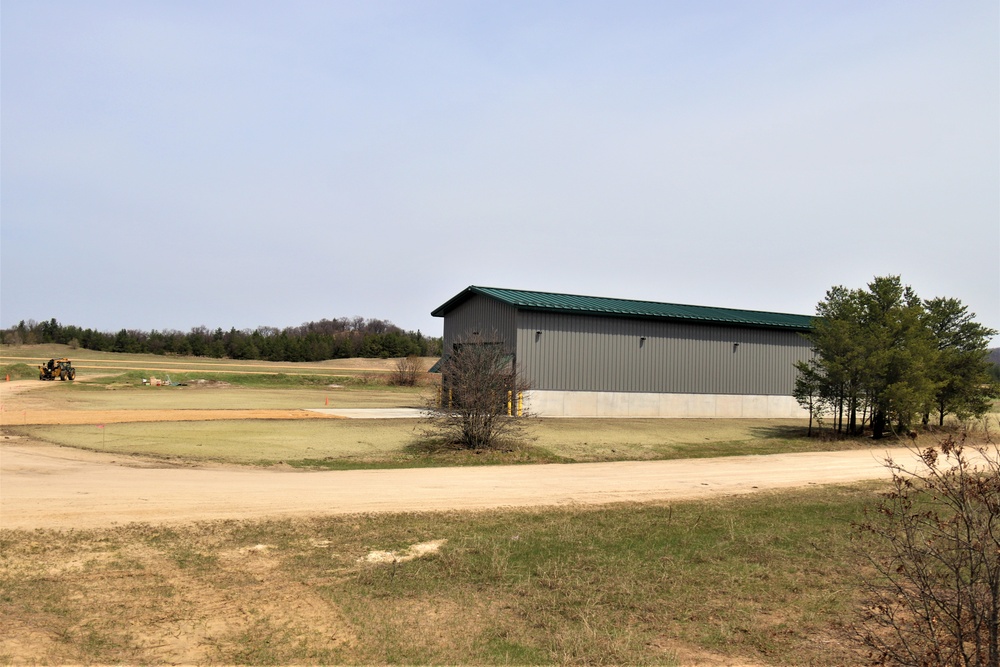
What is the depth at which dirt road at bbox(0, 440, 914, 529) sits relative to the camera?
12766 mm

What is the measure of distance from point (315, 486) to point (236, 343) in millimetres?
116127

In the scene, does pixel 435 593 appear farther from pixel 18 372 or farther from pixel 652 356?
pixel 18 372

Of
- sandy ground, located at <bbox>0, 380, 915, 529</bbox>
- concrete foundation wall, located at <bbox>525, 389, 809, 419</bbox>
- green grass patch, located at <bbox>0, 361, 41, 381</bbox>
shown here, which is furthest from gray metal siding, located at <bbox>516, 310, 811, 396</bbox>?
green grass patch, located at <bbox>0, 361, 41, 381</bbox>

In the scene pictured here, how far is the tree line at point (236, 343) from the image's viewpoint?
119 meters

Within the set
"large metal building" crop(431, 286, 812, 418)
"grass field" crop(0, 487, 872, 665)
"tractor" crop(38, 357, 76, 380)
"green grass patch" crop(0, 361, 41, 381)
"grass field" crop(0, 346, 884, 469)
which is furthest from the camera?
"green grass patch" crop(0, 361, 41, 381)

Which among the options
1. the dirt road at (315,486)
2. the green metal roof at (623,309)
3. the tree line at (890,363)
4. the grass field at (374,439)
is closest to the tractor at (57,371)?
the grass field at (374,439)

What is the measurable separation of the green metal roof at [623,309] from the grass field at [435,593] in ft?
73.6

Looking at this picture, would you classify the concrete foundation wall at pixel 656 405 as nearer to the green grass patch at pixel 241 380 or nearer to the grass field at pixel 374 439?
the grass field at pixel 374 439

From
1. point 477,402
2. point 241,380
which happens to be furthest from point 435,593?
point 241,380

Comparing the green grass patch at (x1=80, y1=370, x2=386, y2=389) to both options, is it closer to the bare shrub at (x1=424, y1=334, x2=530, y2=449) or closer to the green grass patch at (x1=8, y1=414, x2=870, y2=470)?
the green grass patch at (x1=8, y1=414, x2=870, y2=470)

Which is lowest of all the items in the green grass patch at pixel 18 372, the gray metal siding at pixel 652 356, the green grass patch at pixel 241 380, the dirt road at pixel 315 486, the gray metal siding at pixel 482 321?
the dirt road at pixel 315 486

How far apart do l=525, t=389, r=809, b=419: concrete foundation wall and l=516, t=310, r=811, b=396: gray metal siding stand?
327 millimetres

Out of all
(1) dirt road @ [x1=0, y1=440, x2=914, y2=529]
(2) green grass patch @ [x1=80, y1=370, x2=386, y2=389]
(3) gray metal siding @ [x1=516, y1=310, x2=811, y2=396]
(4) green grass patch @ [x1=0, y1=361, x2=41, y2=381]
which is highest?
(3) gray metal siding @ [x1=516, y1=310, x2=811, y2=396]

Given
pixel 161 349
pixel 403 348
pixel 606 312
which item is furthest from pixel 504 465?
pixel 161 349
